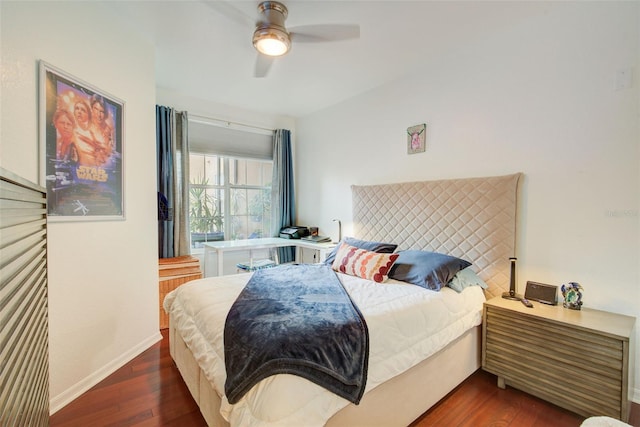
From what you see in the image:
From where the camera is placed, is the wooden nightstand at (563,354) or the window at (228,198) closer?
the wooden nightstand at (563,354)

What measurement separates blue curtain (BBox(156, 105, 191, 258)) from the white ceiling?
447mm

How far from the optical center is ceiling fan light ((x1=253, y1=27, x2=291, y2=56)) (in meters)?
1.91

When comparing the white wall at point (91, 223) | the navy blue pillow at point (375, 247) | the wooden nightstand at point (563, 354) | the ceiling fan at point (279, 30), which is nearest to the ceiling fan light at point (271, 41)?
the ceiling fan at point (279, 30)

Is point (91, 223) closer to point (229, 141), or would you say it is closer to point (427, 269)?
point (229, 141)

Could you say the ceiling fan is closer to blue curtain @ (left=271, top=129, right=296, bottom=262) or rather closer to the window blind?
the window blind

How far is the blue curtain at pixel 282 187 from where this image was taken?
14.4 feet

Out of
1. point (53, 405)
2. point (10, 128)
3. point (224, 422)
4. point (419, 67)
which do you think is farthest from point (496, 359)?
point (10, 128)

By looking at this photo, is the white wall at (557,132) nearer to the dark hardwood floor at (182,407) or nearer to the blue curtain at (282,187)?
the dark hardwood floor at (182,407)

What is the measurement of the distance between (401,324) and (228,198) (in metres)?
3.25

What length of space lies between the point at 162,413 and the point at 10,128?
6.00 ft

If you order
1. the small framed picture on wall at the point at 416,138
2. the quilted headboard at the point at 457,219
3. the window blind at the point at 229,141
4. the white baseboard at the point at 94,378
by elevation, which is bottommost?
the white baseboard at the point at 94,378

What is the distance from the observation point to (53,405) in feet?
5.60

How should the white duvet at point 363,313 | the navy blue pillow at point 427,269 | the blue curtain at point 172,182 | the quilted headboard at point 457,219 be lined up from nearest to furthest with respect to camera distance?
the white duvet at point 363,313
the navy blue pillow at point 427,269
the quilted headboard at point 457,219
the blue curtain at point 172,182

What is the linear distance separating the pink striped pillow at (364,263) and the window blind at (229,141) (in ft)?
7.79
